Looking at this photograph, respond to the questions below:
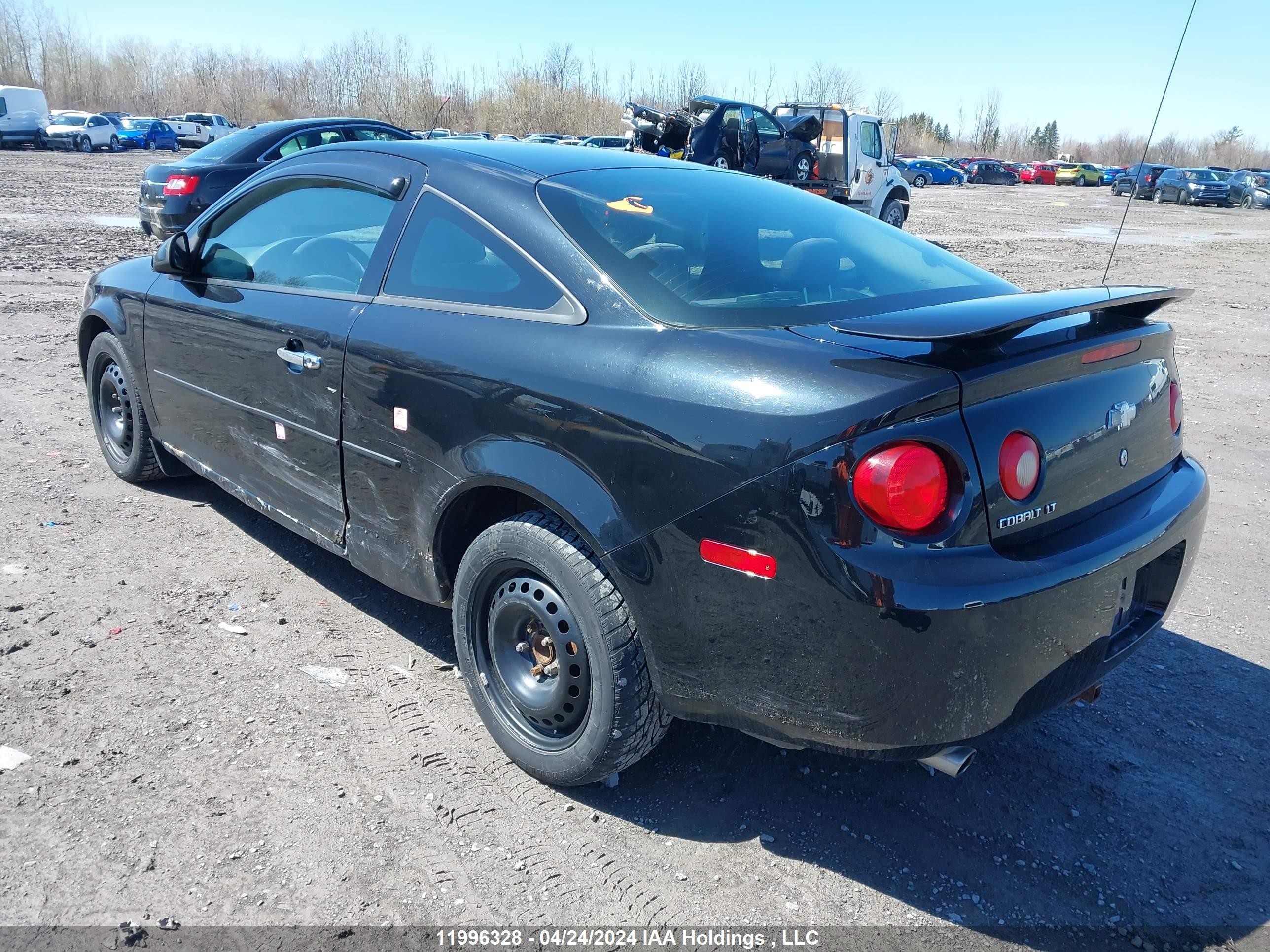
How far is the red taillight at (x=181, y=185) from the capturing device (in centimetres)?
1047

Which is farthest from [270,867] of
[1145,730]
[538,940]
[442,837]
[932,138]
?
[932,138]

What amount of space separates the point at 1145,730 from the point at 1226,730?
0.87 feet

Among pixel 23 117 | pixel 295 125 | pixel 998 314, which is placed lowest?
pixel 23 117

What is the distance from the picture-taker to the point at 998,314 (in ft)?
7.23

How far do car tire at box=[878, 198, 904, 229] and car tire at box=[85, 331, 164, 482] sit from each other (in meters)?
17.7

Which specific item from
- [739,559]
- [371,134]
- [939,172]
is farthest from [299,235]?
[939,172]

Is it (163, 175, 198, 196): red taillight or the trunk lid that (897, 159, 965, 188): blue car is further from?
the trunk lid

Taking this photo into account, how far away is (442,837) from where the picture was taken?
2.44m

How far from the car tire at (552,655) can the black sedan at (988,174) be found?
6155cm

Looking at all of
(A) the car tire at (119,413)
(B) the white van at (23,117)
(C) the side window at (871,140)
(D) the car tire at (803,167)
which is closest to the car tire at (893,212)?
(C) the side window at (871,140)

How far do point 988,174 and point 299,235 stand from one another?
206 ft

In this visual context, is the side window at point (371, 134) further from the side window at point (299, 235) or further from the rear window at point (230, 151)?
the side window at point (299, 235)

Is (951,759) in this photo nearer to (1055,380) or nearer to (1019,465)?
A: (1019,465)

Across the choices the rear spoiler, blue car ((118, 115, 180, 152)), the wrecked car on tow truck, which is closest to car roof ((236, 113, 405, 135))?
the wrecked car on tow truck
